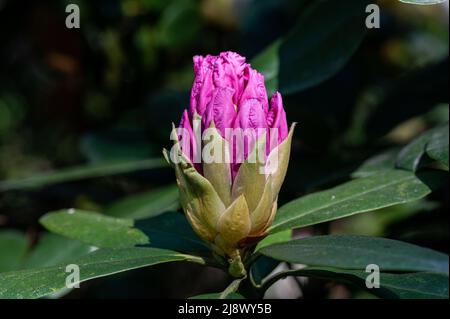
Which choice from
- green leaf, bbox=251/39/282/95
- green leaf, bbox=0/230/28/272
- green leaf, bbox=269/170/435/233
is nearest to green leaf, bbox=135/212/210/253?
green leaf, bbox=269/170/435/233

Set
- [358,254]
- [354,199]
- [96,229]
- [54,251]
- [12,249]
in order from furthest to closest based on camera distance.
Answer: [12,249] → [54,251] → [96,229] → [354,199] → [358,254]

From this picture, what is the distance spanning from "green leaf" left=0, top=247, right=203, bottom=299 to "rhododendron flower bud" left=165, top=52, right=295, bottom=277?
8 cm

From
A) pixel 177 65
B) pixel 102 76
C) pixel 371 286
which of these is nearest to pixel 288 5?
pixel 177 65

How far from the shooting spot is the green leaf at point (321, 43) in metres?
1.37

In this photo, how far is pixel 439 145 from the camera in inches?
47.9

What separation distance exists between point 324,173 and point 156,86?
2.81 feet

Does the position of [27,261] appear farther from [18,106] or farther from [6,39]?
[18,106]

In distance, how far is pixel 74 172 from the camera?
5.68 ft

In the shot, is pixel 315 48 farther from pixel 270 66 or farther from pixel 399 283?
pixel 399 283

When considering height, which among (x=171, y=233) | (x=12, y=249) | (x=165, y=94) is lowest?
(x=12, y=249)

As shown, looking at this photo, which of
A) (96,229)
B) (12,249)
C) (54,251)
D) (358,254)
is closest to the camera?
(358,254)

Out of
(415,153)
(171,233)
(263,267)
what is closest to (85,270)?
(171,233)

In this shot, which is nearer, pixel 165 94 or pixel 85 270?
pixel 85 270

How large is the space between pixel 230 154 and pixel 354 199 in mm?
261
